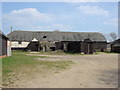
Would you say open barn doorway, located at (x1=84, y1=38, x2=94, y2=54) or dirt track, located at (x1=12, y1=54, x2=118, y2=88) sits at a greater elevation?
open barn doorway, located at (x1=84, y1=38, x2=94, y2=54)

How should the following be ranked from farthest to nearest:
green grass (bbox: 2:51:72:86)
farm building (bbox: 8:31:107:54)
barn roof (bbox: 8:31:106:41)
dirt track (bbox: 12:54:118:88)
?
barn roof (bbox: 8:31:106:41), farm building (bbox: 8:31:107:54), green grass (bbox: 2:51:72:86), dirt track (bbox: 12:54:118:88)

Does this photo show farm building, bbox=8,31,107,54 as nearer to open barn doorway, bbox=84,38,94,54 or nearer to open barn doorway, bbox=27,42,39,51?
open barn doorway, bbox=27,42,39,51

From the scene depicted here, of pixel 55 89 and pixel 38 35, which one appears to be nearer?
pixel 55 89

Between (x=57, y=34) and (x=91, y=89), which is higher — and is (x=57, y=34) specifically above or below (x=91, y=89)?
above

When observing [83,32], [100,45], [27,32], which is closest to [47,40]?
[27,32]

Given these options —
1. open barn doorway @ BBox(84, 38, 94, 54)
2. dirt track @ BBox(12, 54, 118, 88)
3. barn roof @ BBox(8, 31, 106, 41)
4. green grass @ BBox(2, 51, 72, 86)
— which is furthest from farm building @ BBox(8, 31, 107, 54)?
dirt track @ BBox(12, 54, 118, 88)

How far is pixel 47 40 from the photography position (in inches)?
2298

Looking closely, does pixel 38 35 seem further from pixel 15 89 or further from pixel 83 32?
pixel 15 89

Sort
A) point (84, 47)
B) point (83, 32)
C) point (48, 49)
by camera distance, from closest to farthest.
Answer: point (84, 47)
point (48, 49)
point (83, 32)

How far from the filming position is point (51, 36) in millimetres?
60375

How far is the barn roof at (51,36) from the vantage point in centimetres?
5874

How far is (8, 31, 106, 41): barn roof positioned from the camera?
2313 inches

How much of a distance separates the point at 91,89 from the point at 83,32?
58196 mm

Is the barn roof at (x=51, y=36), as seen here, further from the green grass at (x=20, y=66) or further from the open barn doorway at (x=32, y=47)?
the green grass at (x=20, y=66)
